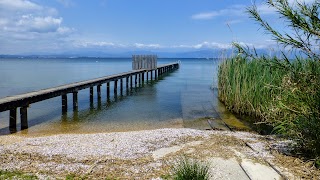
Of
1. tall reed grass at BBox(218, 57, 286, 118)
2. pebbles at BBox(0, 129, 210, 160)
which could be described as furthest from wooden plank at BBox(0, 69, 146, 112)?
tall reed grass at BBox(218, 57, 286, 118)

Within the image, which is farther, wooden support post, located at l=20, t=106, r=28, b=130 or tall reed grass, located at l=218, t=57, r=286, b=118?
tall reed grass, located at l=218, t=57, r=286, b=118

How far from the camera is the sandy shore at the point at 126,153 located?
15.2 ft

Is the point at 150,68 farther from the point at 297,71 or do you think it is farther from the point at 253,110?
the point at 297,71

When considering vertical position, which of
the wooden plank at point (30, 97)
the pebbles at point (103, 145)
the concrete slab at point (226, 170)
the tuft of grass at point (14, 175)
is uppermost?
the wooden plank at point (30, 97)

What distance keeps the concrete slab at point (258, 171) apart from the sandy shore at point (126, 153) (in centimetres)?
14

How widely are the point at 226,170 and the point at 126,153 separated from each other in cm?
189

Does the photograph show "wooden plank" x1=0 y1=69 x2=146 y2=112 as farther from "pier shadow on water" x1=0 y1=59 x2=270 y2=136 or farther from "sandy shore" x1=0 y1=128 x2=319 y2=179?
"sandy shore" x1=0 y1=128 x2=319 y2=179

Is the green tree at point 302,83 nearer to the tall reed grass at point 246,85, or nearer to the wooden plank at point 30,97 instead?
the tall reed grass at point 246,85

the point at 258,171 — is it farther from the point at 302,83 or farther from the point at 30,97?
the point at 30,97

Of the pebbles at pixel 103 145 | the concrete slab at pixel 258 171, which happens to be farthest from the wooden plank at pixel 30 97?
the concrete slab at pixel 258 171

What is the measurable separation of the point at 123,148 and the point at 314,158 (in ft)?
10.9

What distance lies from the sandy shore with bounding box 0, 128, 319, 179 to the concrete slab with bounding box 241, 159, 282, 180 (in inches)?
5.4

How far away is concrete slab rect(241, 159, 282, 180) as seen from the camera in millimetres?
4367

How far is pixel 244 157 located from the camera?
17.2 ft
